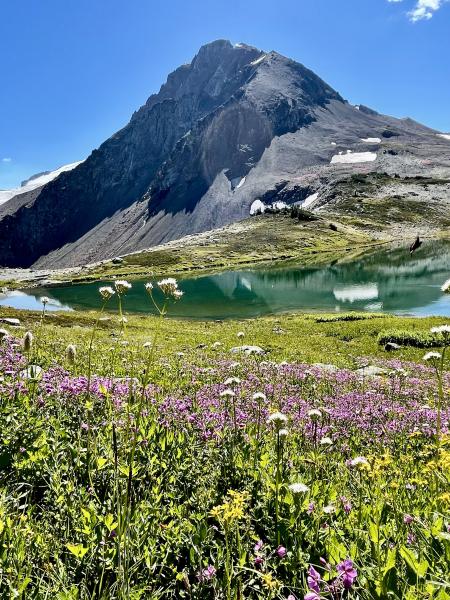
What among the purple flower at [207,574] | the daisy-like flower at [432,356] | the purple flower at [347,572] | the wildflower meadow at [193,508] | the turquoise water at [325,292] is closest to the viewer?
the purple flower at [347,572]

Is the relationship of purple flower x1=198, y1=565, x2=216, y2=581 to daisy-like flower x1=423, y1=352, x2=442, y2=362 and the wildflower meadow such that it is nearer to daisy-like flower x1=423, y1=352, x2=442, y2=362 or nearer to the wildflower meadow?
the wildflower meadow

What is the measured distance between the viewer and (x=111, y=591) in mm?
3262

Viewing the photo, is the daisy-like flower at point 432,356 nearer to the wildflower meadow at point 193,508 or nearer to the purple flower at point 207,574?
the wildflower meadow at point 193,508

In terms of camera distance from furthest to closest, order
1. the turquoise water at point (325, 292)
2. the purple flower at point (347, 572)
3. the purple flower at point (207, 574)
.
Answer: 1. the turquoise water at point (325, 292)
2. the purple flower at point (207, 574)
3. the purple flower at point (347, 572)

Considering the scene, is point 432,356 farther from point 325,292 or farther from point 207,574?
point 325,292

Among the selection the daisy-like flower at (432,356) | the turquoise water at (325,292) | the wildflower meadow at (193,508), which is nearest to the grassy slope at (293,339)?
the wildflower meadow at (193,508)

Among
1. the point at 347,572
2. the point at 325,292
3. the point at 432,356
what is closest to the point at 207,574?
the point at 347,572

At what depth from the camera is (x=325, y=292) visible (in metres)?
79.8

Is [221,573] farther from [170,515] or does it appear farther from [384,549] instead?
[384,549]

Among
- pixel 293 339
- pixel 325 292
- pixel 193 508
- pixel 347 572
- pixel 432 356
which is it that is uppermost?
pixel 432 356

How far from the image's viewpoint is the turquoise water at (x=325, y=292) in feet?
211

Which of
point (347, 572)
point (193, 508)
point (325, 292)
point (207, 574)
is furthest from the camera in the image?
point (325, 292)

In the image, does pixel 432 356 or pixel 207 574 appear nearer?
pixel 207 574

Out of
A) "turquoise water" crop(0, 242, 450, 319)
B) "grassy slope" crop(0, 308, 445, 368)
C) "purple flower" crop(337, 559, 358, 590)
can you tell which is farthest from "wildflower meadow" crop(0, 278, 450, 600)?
"turquoise water" crop(0, 242, 450, 319)
